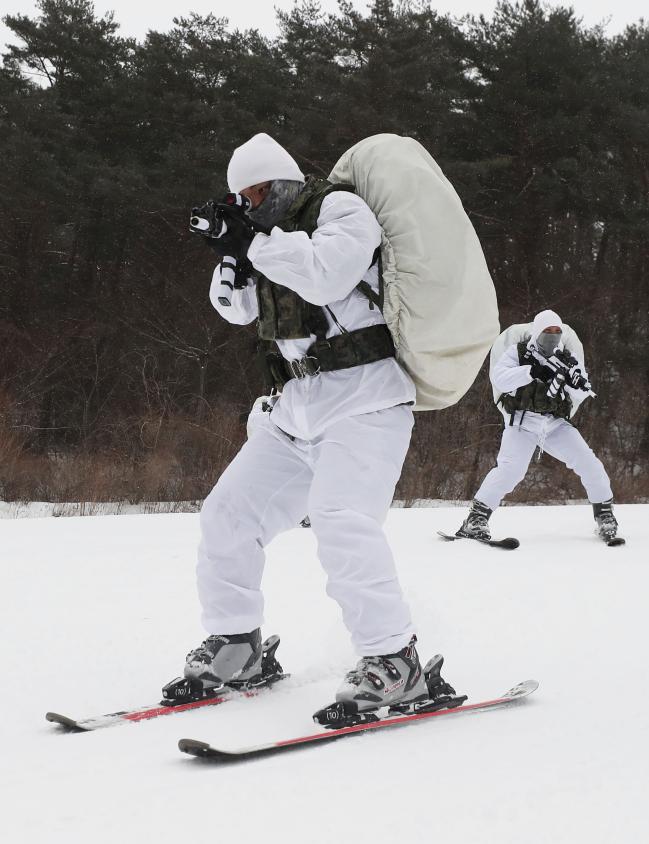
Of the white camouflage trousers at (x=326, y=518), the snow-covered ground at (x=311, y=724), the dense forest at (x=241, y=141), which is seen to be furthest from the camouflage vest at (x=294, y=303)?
the dense forest at (x=241, y=141)

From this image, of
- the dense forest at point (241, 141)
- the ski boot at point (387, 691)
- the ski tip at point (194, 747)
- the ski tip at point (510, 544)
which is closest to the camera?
the ski tip at point (194, 747)

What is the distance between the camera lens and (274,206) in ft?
9.71

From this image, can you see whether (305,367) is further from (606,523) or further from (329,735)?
(606,523)

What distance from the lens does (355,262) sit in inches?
106

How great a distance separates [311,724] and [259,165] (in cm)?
168

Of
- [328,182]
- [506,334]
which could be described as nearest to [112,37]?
[506,334]

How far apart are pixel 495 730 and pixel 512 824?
737mm

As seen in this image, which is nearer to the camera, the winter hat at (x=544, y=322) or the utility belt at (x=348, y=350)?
the utility belt at (x=348, y=350)

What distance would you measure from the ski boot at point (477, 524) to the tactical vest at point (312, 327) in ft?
15.0

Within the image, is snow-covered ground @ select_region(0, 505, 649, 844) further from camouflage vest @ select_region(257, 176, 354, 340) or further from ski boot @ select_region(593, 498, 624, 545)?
ski boot @ select_region(593, 498, 624, 545)

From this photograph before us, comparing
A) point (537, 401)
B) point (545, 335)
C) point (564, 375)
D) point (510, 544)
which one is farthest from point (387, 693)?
point (545, 335)

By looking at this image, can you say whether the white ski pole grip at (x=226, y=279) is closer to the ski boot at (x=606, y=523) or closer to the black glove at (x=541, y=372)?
the black glove at (x=541, y=372)

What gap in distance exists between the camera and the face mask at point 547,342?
7.60 meters

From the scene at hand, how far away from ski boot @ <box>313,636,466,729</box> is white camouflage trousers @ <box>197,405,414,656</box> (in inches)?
1.8
